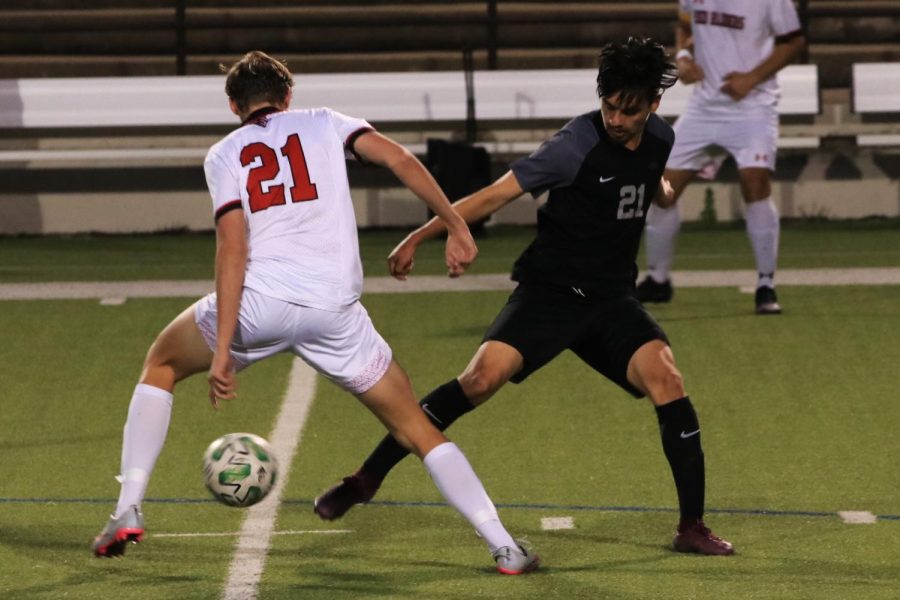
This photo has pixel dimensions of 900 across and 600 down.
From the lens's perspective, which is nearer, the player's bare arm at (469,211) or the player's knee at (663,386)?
the player's bare arm at (469,211)

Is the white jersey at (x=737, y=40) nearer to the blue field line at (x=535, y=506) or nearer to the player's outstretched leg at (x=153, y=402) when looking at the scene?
the blue field line at (x=535, y=506)

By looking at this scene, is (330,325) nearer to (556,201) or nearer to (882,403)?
(556,201)

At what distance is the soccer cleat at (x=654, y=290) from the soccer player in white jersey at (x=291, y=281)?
232 inches

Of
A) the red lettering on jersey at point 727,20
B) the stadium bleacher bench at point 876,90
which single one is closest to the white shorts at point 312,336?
the red lettering on jersey at point 727,20

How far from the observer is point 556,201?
252 inches

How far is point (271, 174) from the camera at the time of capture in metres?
5.62

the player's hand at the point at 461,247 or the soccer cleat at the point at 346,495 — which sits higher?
the player's hand at the point at 461,247

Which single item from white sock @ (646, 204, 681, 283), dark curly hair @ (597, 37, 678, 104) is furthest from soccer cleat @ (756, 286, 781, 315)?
dark curly hair @ (597, 37, 678, 104)

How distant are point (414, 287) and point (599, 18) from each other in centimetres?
610

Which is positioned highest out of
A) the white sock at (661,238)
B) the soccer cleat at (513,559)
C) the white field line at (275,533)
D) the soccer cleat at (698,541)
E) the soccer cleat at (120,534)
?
the soccer cleat at (120,534)

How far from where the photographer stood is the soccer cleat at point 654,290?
1159 cm

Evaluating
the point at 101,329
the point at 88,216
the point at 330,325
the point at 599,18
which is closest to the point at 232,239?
the point at 330,325

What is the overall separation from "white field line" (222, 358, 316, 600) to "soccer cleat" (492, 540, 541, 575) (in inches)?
29.3

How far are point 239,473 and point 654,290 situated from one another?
6.03 m
